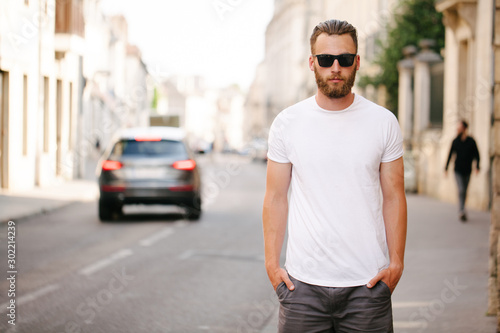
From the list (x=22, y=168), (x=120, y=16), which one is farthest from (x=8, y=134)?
(x=120, y=16)

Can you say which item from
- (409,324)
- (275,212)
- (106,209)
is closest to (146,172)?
(106,209)

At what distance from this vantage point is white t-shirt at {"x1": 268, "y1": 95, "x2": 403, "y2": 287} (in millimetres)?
3230

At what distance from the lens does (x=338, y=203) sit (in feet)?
10.6

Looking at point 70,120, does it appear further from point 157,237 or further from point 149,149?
point 157,237

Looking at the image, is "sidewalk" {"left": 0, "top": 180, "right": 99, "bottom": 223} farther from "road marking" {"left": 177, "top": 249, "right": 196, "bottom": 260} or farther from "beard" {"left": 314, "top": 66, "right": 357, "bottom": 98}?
"beard" {"left": 314, "top": 66, "right": 357, "bottom": 98}

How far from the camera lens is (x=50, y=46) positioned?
2627 cm

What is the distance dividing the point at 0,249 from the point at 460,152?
831 centimetres

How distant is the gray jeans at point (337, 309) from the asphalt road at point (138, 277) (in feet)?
10.3

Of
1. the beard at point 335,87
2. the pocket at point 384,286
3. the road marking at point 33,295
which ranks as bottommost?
the road marking at point 33,295

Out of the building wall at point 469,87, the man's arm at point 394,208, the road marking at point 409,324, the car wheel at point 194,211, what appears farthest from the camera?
the building wall at point 469,87

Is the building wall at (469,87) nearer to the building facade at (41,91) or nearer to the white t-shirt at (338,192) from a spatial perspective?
the building facade at (41,91)

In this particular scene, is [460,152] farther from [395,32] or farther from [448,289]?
[395,32]

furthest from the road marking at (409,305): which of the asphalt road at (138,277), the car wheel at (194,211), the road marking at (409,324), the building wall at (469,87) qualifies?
the building wall at (469,87)

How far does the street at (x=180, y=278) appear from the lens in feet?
21.6
